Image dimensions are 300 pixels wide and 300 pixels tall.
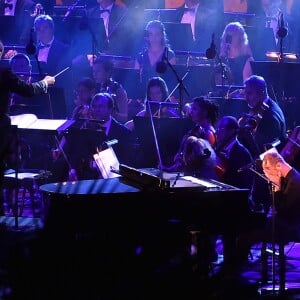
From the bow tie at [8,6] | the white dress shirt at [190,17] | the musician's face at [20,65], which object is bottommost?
the musician's face at [20,65]

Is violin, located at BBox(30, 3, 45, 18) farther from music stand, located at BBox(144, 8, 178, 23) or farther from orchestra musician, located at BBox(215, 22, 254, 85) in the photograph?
orchestra musician, located at BBox(215, 22, 254, 85)

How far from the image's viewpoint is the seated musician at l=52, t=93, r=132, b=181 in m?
7.65

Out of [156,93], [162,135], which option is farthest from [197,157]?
[156,93]

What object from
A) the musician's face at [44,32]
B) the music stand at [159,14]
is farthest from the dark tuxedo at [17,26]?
the music stand at [159,14]

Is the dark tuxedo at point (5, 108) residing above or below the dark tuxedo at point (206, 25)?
below

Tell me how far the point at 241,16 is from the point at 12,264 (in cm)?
737

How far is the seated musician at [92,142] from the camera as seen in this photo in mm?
7652

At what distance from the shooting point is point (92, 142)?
765cm

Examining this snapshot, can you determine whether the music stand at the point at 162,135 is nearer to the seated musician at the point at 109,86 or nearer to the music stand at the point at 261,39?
the seated musician at the point at 109,86

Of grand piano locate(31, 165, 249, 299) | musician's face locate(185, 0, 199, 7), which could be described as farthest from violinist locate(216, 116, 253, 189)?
musician's face locate(185, 0, 199, 7)

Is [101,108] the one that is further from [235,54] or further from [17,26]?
[17,26]

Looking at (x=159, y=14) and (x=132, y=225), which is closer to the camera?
(x=132, y=225)

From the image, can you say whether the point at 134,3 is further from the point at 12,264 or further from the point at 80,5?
the point at 12,264

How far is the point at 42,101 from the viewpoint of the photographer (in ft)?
31.3
